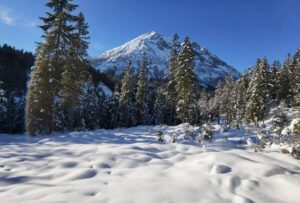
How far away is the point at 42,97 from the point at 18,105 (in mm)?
39303

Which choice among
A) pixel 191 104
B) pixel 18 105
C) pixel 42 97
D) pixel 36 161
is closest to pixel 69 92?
pixel 42 97

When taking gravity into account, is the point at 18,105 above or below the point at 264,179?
above

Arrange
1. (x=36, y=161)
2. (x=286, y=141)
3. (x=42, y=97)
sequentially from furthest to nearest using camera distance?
(x=42, y=97) < (x=286, y=141) < (x=36, y=161)

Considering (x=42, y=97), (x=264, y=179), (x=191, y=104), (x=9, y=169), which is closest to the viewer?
(x=264, y=179)

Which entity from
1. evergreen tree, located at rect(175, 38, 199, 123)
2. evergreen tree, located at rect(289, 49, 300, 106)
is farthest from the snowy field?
evergreen tree, located at rect(289, 49, 300, 106)

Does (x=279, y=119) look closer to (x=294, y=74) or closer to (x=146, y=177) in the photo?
(x=146, y=177)

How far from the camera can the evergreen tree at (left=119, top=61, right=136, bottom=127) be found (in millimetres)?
49531

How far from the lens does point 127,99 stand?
2018 inches

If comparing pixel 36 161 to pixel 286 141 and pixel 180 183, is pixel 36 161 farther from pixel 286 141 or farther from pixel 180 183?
pixel 286 141

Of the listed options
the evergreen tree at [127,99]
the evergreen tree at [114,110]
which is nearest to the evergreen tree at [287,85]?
the evergreen tree at [127,99]

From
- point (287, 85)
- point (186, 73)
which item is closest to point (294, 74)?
point (287, 85)

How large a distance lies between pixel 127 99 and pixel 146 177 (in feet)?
151

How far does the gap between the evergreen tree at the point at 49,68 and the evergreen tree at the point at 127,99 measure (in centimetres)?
2462

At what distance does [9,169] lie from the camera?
628 centimetres
